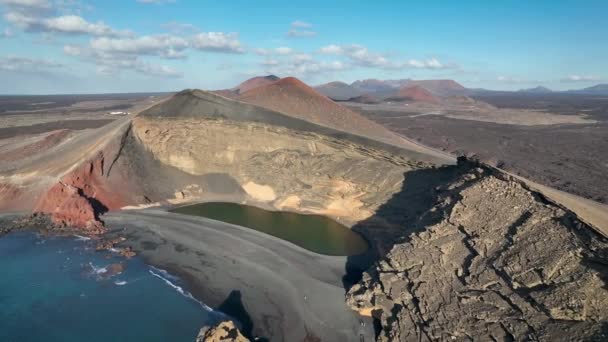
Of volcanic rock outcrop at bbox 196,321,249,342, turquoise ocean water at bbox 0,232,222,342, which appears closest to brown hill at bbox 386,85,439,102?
turquoise ocean water at bbox 0,232,222,342

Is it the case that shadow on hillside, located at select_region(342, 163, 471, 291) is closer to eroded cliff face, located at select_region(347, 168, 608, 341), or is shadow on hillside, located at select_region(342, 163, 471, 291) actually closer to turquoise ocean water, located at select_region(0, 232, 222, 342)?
eroded cliff face, located at select_region(347, 168, 608, 341)

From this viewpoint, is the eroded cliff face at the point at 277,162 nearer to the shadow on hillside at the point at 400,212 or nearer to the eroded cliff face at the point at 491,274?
the shadow on hillside at the point at 400,212

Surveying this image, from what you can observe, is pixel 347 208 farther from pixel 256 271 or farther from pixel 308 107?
pixel 256 271

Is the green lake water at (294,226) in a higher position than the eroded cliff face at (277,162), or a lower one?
lower

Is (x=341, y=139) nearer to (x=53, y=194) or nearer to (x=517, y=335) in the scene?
(x=517, y=335)

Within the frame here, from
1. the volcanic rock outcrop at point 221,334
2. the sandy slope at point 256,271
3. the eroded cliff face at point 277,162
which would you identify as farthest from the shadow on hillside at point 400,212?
the volcanic rock outcrop at point 221,334

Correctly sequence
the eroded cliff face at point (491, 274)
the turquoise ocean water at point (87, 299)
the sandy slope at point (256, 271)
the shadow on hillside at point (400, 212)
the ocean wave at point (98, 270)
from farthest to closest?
the shadow on hillside at point (400, 212), the ocean wave at point (98, 270), the sandy slope at point (256, 271), the turquoise ocean water at point (87, 299), the eroded cliff face at point (491, 274)

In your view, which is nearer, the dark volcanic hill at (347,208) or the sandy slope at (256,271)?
the dark volcanic hill at (347,208)
